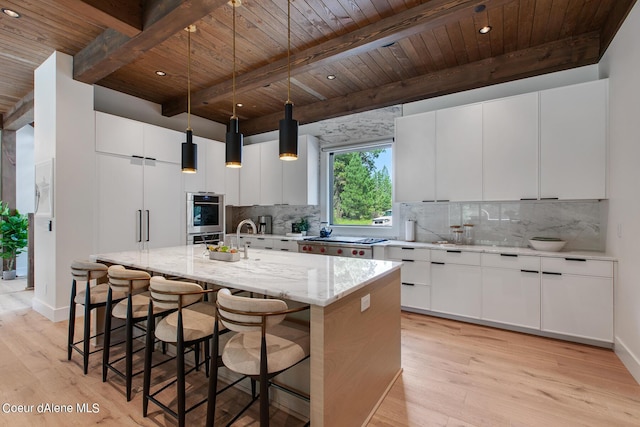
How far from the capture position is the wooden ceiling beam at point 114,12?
2.34 m

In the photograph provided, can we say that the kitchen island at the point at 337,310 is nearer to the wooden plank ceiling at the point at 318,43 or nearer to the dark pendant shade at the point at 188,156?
the dark pendant shade at the point at 188,156

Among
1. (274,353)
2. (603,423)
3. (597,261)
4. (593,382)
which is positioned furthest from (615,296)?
(274,353)

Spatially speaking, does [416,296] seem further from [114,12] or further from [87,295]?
[114,12]

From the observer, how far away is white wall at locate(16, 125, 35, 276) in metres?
6.21

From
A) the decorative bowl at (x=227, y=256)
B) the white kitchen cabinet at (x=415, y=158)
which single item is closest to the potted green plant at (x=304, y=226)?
the white kitchen cabinet at (x=415, y=158)

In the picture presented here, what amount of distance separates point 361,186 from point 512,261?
2.38 meters

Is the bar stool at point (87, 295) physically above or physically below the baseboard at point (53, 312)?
→ above

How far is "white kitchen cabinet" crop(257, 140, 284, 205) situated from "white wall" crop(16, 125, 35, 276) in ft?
16.5

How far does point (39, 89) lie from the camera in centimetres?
379

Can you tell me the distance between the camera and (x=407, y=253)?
377cm

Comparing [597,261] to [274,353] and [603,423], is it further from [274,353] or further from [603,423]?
[274,353]

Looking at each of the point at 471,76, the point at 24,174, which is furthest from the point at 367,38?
the point at 24,174

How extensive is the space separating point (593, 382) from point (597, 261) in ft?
3.56

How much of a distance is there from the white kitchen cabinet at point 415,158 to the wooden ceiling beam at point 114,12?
303 cm
